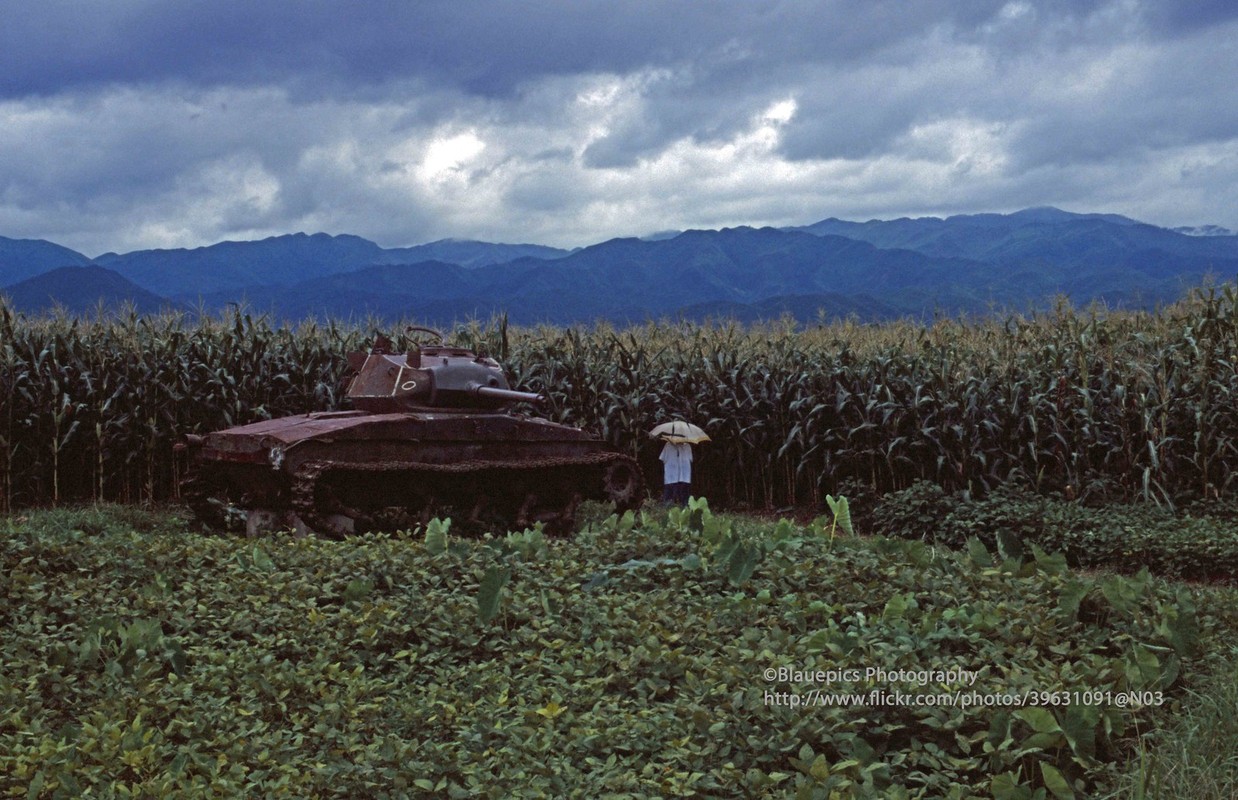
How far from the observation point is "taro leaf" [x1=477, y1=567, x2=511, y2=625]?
569cm

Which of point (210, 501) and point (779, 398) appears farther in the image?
point (779, 398)

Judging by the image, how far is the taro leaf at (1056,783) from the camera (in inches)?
157

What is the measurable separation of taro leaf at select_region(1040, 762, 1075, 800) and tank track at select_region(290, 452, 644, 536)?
770 cm

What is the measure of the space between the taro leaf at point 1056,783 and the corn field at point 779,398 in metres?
9.28

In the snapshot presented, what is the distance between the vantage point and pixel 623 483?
12.8 m

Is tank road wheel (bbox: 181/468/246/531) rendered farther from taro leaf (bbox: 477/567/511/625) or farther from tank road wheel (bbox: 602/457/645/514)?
taro leaf (bbox: 477/567/511/625)

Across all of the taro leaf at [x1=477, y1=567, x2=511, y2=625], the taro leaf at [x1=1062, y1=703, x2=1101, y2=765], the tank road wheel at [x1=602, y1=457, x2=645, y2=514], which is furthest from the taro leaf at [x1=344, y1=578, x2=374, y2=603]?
the tank road wheel at [x1=602, y1=457, x2=645, y2=514]

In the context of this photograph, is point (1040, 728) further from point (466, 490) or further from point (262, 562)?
point (466, 490)

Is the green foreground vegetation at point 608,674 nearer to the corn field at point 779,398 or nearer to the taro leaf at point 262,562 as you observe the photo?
the taro leaf at point 262,562

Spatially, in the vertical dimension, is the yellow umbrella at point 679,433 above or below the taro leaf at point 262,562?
above

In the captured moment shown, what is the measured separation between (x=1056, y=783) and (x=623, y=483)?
892cm

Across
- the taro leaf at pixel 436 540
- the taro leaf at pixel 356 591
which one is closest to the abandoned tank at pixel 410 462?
the taro leaf at pixel 436 540

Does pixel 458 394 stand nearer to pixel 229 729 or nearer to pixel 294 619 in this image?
pixel 294 619

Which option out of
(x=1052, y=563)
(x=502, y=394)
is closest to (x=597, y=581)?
(x=1052, y=563)
